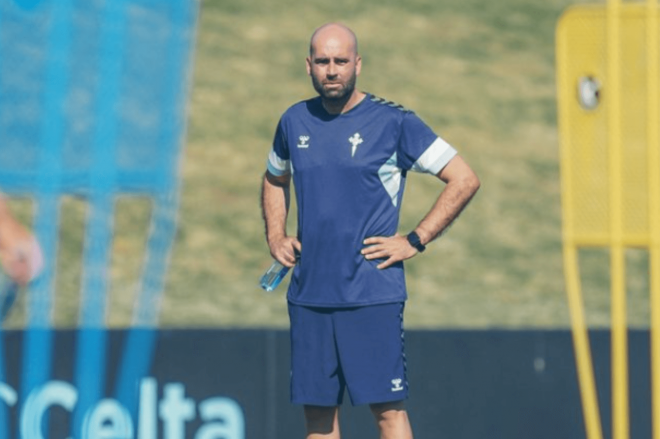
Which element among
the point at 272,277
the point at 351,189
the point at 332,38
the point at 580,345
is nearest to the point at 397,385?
the point at 272,277

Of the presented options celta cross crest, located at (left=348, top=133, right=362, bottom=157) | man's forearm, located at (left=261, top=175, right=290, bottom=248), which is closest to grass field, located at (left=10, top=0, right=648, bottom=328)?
man's forearm, located at (left=261, top=175, right=290, bottom=248)

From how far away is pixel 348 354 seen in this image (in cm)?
544

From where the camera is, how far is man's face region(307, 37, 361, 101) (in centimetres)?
529

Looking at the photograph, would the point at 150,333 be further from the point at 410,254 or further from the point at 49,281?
the point at 49,281

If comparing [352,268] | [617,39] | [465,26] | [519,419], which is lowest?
[519,419]

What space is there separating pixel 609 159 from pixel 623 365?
111 centimetres

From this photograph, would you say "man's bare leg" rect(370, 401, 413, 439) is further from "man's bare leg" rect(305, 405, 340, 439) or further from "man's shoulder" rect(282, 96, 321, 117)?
"man's shoulder" rect(282, 96, 321, 117)

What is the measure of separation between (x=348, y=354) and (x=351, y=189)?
22.6 inches

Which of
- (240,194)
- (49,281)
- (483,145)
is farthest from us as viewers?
(483,145)

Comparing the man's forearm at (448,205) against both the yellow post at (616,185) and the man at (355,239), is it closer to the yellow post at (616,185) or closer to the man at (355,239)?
the man at (355,239)

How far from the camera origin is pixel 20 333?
804 centimetres

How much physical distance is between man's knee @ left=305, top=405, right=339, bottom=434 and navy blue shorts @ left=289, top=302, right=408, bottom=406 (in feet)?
0.23

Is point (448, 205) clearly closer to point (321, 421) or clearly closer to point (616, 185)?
point (321, 421)

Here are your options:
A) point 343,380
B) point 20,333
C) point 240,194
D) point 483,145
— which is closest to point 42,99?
point 240,194
